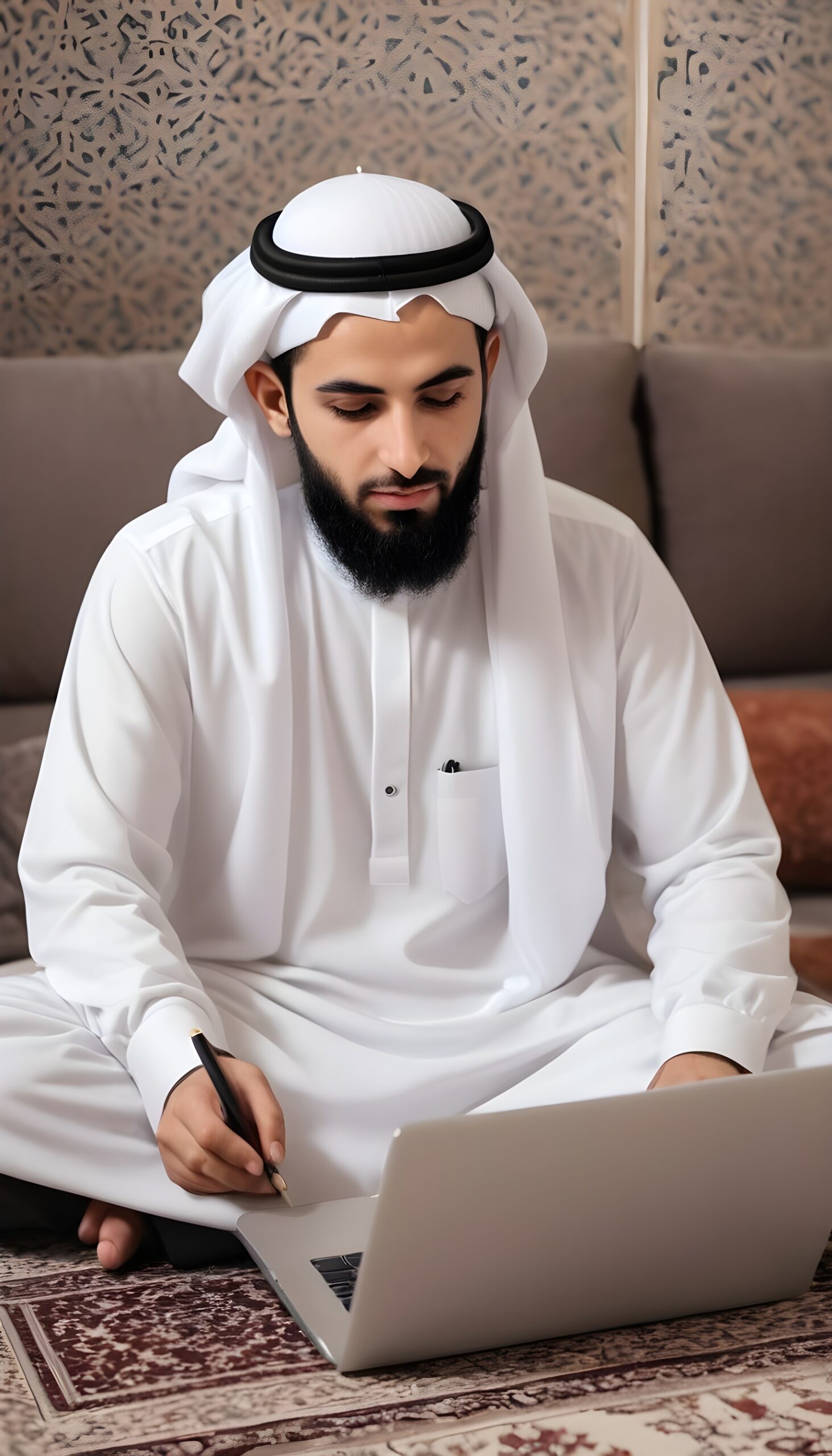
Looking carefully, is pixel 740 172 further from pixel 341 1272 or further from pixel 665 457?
pixel 341 1272

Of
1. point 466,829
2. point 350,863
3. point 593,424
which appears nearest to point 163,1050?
point 350,863

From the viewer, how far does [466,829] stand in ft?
6.17

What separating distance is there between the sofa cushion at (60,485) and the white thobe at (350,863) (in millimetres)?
733

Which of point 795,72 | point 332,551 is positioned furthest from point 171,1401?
point 795,72

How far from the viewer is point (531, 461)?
6.23ft

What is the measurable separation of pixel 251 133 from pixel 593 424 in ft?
3.21

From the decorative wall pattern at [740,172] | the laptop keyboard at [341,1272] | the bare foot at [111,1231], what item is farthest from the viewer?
the decorative wall pattern at [740,172]

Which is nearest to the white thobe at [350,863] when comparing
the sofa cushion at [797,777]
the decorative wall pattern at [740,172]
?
the sofa cushion at [797,777]

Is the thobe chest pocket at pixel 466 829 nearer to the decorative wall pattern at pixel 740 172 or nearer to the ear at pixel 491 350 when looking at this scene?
the ear at pixel 491 350

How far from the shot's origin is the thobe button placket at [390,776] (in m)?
1.86

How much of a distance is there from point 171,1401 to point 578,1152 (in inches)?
16.1

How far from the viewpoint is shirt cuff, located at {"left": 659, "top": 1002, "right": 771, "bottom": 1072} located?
165 centimetres

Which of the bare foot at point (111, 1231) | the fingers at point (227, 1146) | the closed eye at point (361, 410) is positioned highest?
the closed eye at point (361, 410)

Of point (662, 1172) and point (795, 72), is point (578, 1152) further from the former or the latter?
point (795, 72)
